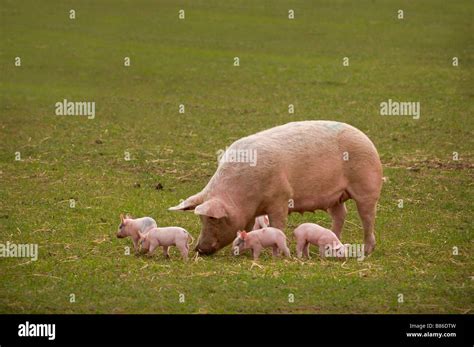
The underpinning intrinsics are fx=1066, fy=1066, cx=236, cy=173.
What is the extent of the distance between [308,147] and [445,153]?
25.6 feet

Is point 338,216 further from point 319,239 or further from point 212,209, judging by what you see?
point 212,209

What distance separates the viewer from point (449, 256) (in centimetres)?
1394

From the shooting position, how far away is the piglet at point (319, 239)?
13297mm

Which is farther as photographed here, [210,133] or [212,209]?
[210,133]

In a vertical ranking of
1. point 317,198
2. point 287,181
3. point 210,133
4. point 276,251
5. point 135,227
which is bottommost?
point 276,251

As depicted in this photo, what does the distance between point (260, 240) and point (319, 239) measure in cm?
75

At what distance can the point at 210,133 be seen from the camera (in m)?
22.8

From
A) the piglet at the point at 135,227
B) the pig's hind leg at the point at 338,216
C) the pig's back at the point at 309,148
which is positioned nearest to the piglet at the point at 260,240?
the pig's back at the point at 309,148

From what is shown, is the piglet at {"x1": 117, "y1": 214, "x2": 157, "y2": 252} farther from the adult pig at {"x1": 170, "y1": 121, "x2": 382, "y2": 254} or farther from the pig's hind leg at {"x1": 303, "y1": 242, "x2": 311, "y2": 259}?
the pig's hind leg at {"x1": 303, "y1": 242, "x2": 311, "y2": 259}

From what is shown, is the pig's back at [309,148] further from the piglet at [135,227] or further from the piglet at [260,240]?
the piglet at [135,227]

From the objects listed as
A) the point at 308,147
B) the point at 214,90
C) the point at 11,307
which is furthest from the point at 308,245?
the point at 214,90

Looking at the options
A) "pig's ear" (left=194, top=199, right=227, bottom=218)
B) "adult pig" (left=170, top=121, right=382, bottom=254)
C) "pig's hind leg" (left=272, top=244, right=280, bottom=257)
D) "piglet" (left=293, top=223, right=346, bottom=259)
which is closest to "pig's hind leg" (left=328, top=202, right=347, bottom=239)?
"adult pig" (left=170, top=121, right=382, bottom=254)

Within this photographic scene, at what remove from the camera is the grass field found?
12047 mm

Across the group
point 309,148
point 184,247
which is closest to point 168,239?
point 184,247
